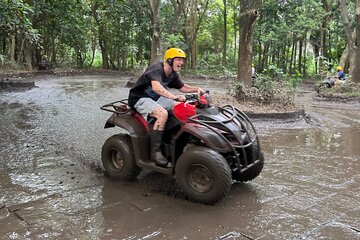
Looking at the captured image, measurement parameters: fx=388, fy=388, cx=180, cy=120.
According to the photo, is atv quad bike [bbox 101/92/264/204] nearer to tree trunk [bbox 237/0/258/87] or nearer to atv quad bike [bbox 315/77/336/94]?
tree trunk [bbox 237/0/258/87]

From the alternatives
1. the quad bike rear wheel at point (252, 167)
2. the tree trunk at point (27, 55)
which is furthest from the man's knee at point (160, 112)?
the tree trunk at point (27, 55)

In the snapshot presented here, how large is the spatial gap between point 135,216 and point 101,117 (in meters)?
5.80

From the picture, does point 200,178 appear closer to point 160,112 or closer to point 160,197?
point 160,197

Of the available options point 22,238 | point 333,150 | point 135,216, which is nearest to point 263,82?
point 333,150

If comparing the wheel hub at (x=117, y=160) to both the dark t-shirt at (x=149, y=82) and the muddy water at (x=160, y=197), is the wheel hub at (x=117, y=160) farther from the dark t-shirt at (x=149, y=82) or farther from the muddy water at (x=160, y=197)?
the dark t-shirt at (x=149, y=82)

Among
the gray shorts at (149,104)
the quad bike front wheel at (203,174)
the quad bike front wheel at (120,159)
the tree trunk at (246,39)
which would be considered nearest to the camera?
the quad bike front wheel at (203,174)

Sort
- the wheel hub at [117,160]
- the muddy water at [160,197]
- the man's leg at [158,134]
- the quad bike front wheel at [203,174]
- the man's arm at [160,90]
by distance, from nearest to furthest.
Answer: the muddy water at [160,197] < the quad bike front wheel at [203,174] < the man's arm at [160,90] < the man's leg at [158,134] < the wheel hub at [117,160]

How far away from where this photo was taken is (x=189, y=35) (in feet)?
95.2

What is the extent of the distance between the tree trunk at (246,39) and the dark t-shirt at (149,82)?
6.23 metres

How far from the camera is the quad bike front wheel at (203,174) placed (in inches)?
159

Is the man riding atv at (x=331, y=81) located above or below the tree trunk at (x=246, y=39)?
below

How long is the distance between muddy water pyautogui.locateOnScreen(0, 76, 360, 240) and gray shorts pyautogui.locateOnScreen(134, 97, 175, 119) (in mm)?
952

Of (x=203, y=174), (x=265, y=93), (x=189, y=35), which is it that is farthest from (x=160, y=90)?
(x=189, y=35)

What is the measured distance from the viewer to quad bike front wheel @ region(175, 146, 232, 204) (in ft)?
13.3
